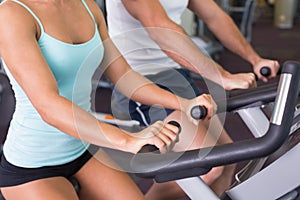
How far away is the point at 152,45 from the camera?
6.30 feet

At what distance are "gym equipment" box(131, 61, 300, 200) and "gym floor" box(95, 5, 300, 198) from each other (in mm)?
2763

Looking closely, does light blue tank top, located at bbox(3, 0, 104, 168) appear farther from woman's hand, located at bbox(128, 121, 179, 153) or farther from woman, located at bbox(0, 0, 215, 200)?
woman's hand, located at bbox(128, 121, 179, 153)

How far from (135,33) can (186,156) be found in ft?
3.16

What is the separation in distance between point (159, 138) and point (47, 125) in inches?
18.9

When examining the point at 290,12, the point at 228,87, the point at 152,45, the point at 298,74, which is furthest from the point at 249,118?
the point at 290,12

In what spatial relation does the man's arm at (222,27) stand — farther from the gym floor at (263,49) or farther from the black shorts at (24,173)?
the gym floor at (263,49)

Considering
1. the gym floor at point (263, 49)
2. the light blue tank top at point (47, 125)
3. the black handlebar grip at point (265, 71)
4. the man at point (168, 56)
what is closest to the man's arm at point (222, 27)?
the man at point (168, 56)

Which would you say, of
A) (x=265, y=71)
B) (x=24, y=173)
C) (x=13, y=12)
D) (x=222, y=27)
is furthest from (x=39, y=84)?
(x=222, y=27)

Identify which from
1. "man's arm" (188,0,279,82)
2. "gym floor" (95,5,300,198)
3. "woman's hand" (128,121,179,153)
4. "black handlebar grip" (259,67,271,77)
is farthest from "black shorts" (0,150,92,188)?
"gym floor" (95,5,300,198)

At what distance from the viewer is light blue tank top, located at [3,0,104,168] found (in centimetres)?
137

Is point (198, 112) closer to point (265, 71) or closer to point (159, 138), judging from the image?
point (159, 138)

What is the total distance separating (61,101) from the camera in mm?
1204

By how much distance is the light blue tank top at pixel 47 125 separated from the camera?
4.50 ft

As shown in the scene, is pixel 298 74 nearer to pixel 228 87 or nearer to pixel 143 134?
pixel 143 134
